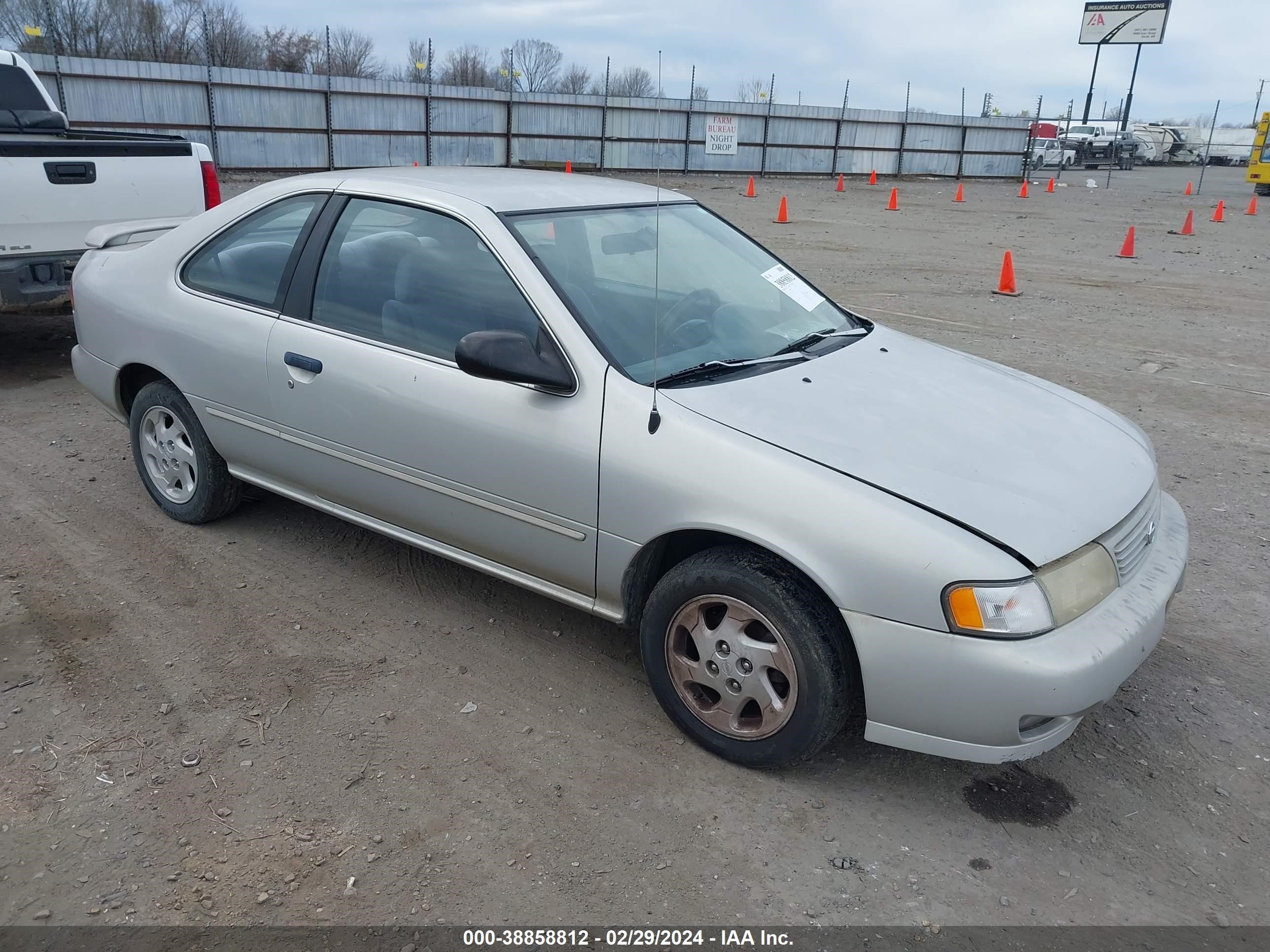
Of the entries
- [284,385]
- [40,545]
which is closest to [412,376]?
[284,385]

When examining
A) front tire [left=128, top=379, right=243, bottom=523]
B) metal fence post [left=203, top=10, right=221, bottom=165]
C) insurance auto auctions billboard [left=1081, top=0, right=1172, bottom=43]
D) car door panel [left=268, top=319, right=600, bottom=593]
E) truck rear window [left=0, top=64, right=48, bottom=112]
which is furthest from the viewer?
insurance auto auctions billboard [left=1081, top=0, right=1172, bottom=43]

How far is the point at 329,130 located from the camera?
24.0 meters

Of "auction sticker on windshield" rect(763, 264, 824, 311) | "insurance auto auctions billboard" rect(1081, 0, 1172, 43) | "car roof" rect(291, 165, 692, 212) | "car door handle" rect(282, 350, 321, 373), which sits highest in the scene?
"insurance auto auctions billboard" rect(1081, 0, 1172, 43)

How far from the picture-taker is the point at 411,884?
8.38 ft

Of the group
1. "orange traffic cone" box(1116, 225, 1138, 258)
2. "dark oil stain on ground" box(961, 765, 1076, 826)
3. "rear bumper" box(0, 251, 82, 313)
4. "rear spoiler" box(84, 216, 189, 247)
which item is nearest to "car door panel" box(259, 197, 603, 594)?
"dark oil stain on ground" box(961, 765, 1076, 826)

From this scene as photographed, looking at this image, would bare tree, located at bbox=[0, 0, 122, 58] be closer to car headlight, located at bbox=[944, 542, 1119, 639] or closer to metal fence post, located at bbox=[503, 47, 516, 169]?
metal fence post, located at bbox=[503, 47, 516, 169]

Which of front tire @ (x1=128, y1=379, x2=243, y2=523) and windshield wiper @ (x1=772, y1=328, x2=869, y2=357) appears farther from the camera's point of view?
front tire @ (x1=128, y1=379, x2=243, y2=523)

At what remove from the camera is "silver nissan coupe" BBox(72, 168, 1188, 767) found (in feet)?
8.63

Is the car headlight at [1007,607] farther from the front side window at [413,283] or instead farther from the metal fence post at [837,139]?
the metal fence post at [837,139]

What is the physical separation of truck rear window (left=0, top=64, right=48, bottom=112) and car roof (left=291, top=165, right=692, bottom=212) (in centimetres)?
630

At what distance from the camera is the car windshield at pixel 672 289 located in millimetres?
3309

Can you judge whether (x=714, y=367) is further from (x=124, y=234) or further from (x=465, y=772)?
(x=124, y=234)

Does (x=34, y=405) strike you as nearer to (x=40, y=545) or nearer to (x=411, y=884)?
(x=40, y=545)

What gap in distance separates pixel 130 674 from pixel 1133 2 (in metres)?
58.8
